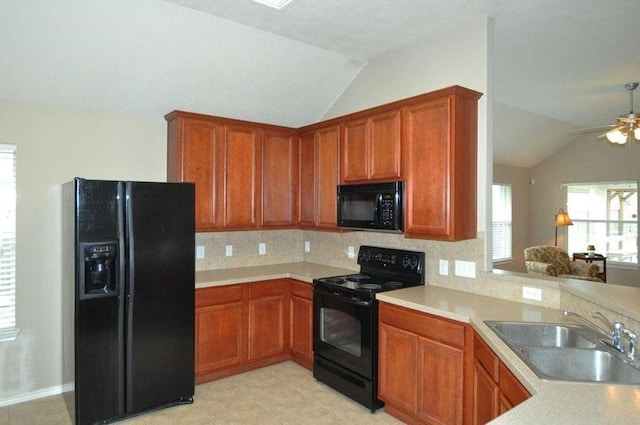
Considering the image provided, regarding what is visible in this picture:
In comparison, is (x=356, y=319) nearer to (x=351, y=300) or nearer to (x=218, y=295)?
(x=351, y=300)

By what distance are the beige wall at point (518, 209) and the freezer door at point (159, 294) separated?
253 inches

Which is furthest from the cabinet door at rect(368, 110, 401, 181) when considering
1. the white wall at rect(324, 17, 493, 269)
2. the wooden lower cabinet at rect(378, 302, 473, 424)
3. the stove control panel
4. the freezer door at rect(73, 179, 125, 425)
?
the freezer door at rect(73, 179, 125, 425)

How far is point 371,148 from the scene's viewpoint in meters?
3.43

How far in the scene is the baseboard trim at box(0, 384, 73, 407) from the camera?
10.3 feet

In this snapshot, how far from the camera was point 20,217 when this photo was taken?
126 inches

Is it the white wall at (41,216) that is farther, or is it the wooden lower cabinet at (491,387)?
the white wall at (41,216)

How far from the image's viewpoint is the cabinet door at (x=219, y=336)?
11.3 ft

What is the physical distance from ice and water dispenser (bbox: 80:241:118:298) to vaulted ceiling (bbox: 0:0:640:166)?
4.54 ft

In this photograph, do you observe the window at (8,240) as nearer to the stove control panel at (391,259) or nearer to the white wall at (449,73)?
the stove control panel at (391,259)

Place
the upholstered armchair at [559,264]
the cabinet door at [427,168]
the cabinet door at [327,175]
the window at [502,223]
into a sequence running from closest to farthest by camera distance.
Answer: the cabinet door at [427,168], the cabinet door at [327,175], the upholstered armchair at [559,264], the window at [502,223]

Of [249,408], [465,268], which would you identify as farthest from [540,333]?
[249,408]

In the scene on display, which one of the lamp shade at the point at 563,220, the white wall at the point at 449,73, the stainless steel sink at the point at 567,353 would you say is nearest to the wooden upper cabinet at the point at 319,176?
the white wall at the point at 449,73

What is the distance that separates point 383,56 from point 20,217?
3416mm

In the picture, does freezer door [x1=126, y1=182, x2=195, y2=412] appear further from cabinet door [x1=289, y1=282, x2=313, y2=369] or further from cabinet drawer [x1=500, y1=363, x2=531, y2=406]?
cabinet drawer [x1=500, y1=363, x2=531, y2=406]
